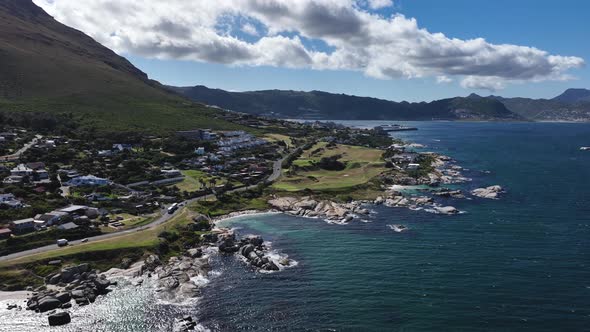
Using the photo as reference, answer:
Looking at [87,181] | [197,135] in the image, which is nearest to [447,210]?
[87,181]

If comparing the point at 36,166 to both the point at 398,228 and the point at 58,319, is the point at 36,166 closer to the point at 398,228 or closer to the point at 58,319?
the point at 58,319

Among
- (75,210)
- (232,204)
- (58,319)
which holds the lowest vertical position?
(58,319)

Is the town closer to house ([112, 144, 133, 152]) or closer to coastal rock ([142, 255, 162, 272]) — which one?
house ([112, 144, 133, 152])

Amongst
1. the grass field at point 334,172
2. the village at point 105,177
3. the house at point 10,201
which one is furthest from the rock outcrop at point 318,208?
the house at point 10,201

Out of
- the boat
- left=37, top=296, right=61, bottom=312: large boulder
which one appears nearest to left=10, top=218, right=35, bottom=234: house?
left=37, top=296, right=61, bottom=312: large boulder

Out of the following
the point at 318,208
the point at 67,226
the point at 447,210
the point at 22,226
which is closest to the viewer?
the point at 22,226

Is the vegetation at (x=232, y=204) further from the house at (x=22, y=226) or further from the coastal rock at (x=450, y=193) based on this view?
the coastal rock at (x=450, y=193)
